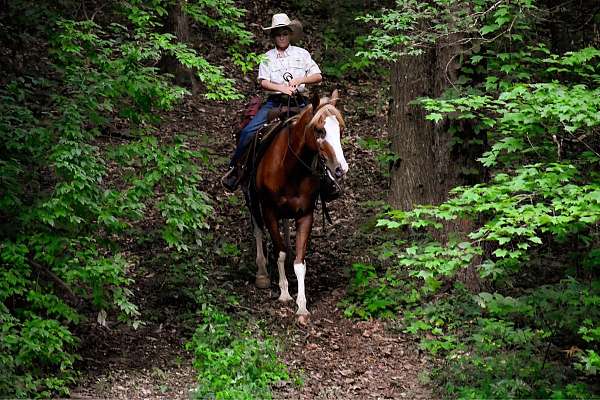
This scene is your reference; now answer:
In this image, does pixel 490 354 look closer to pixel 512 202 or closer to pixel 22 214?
pixel 512 202

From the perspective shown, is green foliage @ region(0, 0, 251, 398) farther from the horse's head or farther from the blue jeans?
the blue jeans

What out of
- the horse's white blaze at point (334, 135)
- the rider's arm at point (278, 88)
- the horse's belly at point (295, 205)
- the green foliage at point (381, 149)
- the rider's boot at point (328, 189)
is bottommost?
the horse's belly at point (295, 205)

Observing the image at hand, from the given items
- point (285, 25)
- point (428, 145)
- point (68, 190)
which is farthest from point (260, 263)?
point (68, 190)

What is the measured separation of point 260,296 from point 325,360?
199 cm

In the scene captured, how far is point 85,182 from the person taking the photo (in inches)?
296

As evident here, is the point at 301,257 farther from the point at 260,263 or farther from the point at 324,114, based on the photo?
the point at 324,114

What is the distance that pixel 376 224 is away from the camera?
9156mm

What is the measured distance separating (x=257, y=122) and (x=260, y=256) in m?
1.78

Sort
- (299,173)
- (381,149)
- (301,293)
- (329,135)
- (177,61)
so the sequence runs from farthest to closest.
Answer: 1. (177,61)
2. (381,149)
3. (299,173)
4. (301,293)
5. (329,135)

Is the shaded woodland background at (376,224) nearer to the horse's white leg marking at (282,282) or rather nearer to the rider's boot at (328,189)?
the horse's white leg marking at (282,282)

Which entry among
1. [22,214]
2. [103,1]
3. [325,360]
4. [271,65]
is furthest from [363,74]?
[22,214]

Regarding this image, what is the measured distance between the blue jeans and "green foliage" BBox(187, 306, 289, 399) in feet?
8.35

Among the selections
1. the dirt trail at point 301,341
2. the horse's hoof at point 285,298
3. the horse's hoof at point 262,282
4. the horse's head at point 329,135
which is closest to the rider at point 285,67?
the horse's head at point 329,135

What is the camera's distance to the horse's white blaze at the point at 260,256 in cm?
1090
